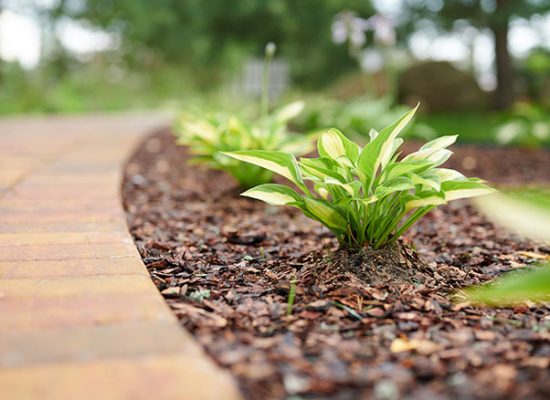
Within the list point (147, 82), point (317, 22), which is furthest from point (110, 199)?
point (147, 82)

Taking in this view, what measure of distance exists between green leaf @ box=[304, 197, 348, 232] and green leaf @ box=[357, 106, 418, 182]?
12cm

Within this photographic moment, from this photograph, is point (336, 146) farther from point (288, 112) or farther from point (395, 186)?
point (288, 112)

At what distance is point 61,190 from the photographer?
2559 millimetres

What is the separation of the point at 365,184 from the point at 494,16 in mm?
6935

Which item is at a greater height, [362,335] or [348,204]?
[348,204]

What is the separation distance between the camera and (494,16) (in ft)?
25.5

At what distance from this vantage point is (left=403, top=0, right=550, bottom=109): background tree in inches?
302

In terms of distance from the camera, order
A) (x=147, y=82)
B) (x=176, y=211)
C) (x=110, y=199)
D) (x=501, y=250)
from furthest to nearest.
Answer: (x=147, y=82) < (x=176, y=211) < (x=110, y=199) < (x=501, y=250)

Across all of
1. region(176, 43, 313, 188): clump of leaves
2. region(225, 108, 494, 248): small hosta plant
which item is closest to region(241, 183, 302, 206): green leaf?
region(225, 108, 494, 248): small hosta plant

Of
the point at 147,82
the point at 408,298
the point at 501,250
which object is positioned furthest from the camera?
the point at 147,82

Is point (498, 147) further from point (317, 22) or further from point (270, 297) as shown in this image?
point (317, 22)

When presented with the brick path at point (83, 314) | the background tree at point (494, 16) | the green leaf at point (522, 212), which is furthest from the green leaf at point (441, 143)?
the background tree at point (494, 16)

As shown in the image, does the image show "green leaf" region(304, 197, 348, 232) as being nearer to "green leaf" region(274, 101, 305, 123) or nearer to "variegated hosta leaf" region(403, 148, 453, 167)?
"variegated hosta leaf" region(403, 148, 453, 167)

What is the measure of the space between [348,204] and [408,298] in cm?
29
